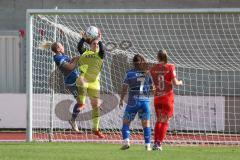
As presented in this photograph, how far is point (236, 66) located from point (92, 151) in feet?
30.6

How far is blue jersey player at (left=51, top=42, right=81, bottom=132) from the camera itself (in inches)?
694

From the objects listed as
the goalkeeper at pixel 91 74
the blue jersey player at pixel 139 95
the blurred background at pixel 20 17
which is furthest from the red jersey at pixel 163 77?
the blurred background at pixel 20 17

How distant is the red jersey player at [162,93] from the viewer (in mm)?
15391

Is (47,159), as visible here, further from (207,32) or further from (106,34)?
(207,32)

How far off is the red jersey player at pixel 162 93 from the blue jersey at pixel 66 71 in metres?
2.74

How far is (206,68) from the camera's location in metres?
21.5

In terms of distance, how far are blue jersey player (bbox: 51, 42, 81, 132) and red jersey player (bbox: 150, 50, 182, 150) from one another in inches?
102

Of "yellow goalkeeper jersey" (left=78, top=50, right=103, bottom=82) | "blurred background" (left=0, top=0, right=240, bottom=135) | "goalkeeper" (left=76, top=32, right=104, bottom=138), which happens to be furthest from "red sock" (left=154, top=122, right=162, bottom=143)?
"blurred background" (left=0, top=0, right=240, bottom=135)

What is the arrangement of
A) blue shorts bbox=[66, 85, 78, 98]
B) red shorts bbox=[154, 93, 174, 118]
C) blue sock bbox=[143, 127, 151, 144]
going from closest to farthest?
blue sock bbox=[143, 127, 151, 144]
red shorts bbox=[154, 93, 174, 118]
blue shorts bbox=[66, 85, 78, 98]

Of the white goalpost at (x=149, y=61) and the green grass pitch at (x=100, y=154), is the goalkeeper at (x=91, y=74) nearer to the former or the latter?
the white goalpost at (x=149, y=61)

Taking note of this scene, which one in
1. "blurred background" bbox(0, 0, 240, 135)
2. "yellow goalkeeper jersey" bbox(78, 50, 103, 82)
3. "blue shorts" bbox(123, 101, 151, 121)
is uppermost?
"blurred background" bbox(0, 0, 240, 135)

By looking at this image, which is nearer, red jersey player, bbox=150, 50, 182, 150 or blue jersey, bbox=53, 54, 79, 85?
red jersey player, bbox=150, 50, 182, 150

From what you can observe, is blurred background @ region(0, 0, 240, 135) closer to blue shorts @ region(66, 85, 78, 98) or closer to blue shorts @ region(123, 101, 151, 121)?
blue shorts @ region(66, 85, 78, 98)

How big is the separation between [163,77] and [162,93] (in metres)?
0.31
